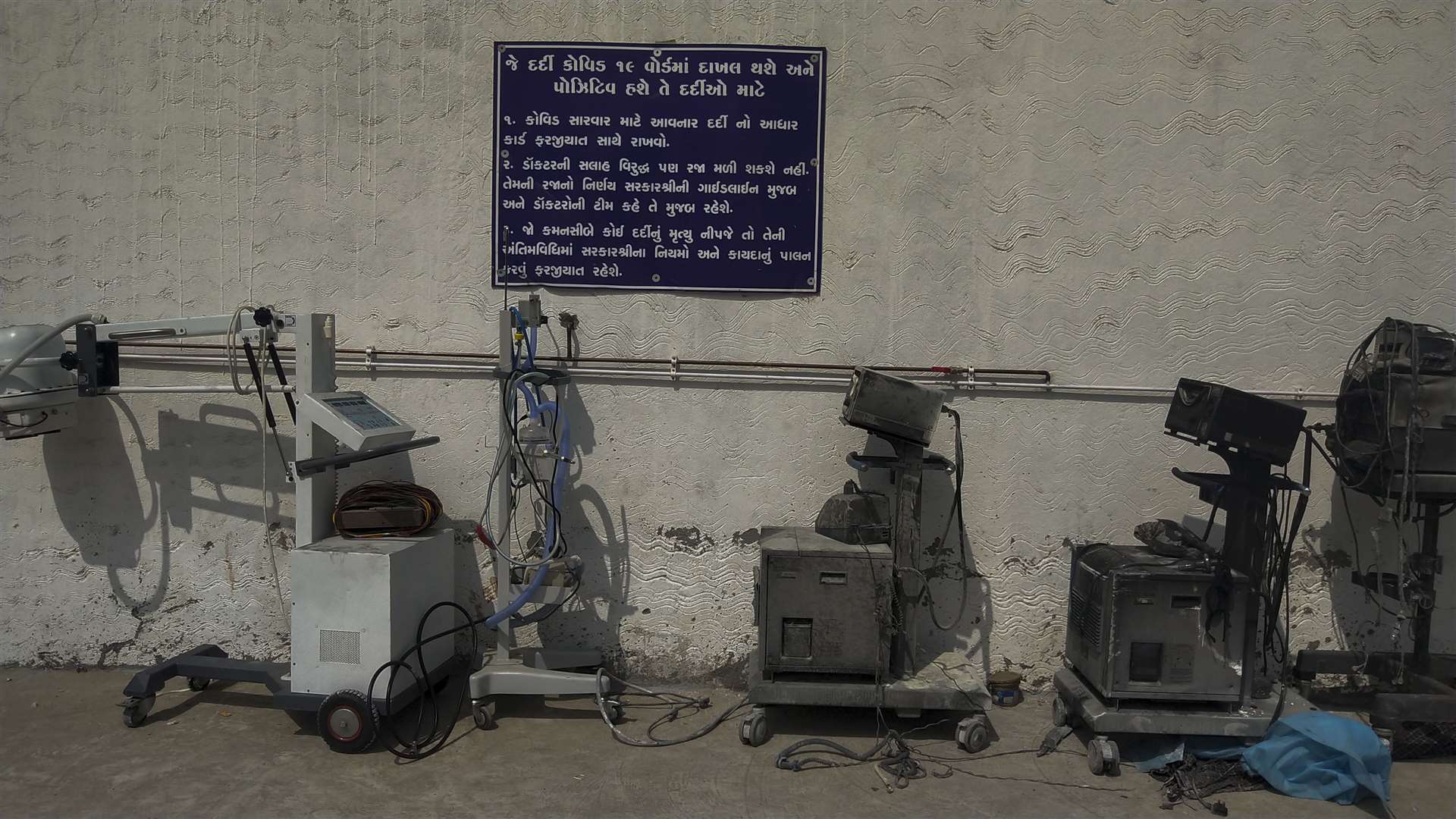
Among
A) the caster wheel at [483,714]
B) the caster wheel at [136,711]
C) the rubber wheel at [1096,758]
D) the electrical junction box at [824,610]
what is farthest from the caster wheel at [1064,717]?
the caster wheel at [136,711]

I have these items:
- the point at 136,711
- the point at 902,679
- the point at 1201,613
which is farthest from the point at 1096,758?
the point at 136,711

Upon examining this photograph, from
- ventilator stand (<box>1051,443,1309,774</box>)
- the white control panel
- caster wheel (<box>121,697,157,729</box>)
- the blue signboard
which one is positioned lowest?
caster wheel (<box>121,697,157,729</box>)

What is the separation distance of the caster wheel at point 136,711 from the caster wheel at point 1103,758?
4.60m

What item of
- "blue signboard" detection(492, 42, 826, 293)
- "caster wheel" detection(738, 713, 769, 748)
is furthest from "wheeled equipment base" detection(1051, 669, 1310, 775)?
"blue signboard" detection(492, 42, 826, 293)

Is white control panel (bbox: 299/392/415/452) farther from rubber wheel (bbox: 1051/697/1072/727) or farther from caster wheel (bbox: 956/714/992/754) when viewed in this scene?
rubber wheel (bbox: 1051/697/1072/727)

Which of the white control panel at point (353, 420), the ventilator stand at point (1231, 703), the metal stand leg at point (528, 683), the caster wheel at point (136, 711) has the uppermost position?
the white control panel at point (353, 420)

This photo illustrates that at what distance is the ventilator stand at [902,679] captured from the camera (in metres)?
4.46

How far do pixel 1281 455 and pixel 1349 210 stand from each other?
176cm

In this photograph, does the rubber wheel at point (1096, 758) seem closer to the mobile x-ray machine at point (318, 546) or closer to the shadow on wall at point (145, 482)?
the mobile x-ray machine at point (318, 546)

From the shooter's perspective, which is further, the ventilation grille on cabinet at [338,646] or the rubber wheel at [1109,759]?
the ventilation grille on cabinet at [338,646]

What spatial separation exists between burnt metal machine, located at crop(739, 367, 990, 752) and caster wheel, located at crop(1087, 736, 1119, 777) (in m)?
0.49

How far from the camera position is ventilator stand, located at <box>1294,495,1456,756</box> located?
439 cm

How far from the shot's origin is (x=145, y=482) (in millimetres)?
5379

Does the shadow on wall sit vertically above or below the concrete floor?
above
